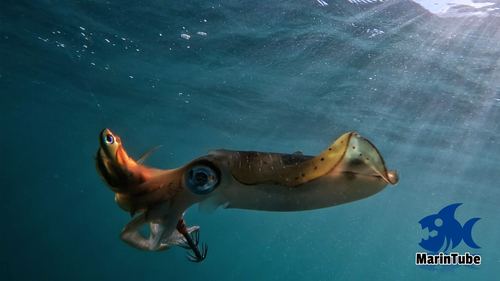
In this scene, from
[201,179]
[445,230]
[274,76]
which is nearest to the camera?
[201,179]

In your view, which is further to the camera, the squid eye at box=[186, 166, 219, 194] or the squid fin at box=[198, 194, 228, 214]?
the squid fin at box=[198, 194, 228, 214]

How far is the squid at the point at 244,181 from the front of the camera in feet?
4.58

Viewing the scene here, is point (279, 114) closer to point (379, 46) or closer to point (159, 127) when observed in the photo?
point (379, 46)

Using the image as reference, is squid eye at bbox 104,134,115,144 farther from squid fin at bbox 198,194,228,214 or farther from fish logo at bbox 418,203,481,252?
fish logo at bbox 418,203,481,252

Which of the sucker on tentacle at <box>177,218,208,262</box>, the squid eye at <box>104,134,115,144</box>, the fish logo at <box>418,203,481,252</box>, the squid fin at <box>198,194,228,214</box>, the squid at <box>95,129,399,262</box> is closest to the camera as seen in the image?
the squid at <box>95,129,399,262</box>

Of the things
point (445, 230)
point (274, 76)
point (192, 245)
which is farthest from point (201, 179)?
point (274, 76)

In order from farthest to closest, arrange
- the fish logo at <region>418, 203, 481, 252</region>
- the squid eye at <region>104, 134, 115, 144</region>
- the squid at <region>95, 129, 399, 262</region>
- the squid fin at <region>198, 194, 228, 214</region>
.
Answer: the fish logo at <region>418, 203, 481, 252</region> < the squid fin at <region>198, 194, 228, 214</region> < the squid eye at <region>104, 134, 115, 144</region> < the squid at <region>95, 129, 399, 262</region>

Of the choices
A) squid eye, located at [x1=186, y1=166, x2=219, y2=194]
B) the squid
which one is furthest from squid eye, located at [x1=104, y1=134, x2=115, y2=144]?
squid eye, located at [x1=186, y1=166, x2=219, y2=194]

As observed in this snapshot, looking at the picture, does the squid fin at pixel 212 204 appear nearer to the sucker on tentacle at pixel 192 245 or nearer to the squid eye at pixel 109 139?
the sucker on tentacle at pixel 192 245

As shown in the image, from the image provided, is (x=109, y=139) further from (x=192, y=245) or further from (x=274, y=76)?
(x=274, y=76)

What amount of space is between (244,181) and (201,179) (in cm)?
19

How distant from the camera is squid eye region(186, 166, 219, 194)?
4.80 feet

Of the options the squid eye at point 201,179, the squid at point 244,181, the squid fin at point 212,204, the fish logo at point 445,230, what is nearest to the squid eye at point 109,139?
the squid at point 244,181

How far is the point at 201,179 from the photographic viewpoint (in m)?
1.47
